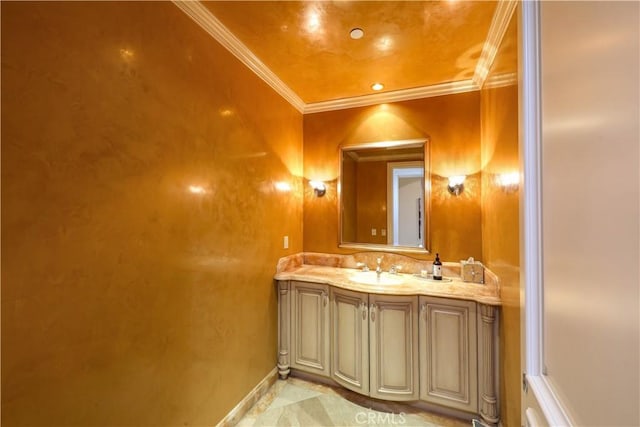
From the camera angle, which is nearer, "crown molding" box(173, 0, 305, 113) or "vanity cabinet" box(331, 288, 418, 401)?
"crown molding" box(173, 0, 305, 113)

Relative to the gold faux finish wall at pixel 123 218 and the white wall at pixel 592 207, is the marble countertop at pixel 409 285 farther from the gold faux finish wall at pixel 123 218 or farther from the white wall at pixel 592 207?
the white wall at pixel 592 207

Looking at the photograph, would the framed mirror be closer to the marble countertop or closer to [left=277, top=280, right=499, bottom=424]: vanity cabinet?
the marble countertop

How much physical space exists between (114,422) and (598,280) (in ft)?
5.51

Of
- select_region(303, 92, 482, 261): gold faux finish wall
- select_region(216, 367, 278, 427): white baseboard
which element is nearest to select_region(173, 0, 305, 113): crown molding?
select_region(303, 92, 482, 261): gold faux finish wall

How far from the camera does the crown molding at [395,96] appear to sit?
2.22 meters

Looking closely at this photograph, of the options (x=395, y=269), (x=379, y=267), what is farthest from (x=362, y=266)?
(x=395, y=269)

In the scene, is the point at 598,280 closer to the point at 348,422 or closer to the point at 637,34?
the point at 637,34

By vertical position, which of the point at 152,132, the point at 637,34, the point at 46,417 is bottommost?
the point at 46,417

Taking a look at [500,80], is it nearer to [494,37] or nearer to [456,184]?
[494,37]

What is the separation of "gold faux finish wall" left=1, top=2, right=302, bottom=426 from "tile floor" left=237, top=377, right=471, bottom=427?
0.76 feet

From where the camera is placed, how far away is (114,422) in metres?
1.09

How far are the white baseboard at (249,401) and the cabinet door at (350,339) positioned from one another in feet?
1.68

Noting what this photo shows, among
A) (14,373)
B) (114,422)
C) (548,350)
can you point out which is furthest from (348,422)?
(14,373)

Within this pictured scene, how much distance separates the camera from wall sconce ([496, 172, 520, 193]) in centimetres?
133
